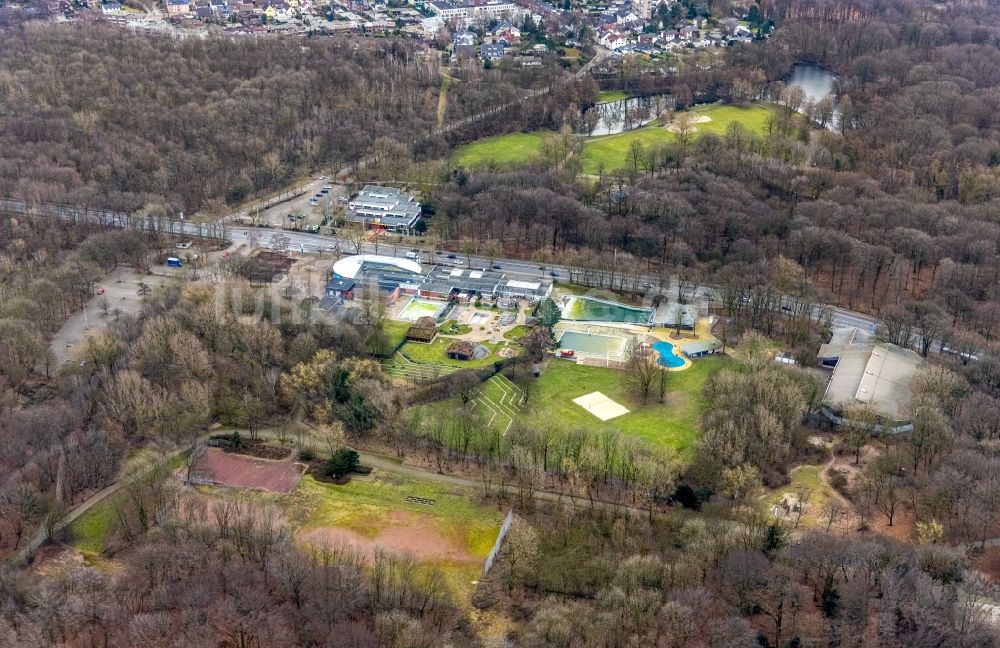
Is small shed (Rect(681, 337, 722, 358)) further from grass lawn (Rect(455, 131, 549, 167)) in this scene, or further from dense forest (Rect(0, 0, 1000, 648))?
grass lawn (Rect(455, 131, 549, 167))

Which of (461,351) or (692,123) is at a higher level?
(692,123)

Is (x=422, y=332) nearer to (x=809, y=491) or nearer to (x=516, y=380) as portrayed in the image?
(x=516, y=380)

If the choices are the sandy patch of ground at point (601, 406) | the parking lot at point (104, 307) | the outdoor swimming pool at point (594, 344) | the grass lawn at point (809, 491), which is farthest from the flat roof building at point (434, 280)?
the grass lawn at point (809, 491)

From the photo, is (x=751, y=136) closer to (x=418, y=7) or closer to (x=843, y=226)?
(x=843, y=226)

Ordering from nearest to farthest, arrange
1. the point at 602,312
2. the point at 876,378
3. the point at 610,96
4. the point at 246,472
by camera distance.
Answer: the point at 246,472, the point at 876,378, the point at 602,312, the point at 610,96

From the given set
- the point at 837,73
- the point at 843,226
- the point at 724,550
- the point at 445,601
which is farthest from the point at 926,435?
the point at 837,73

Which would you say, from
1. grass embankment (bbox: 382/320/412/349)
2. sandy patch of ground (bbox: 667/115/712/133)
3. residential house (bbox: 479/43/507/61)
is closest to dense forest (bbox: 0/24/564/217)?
residential house (bbox: 479/43/507/61)

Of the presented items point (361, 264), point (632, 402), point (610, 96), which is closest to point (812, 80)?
point (610, 96)
